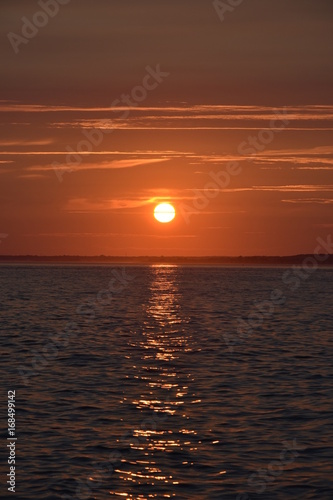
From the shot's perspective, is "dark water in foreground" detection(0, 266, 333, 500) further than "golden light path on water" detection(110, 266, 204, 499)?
No

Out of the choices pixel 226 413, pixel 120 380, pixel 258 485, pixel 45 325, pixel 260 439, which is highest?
pixel 45 325

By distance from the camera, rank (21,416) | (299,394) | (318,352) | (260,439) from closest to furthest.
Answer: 1. (260,439)
2. (21,416)
3. (299,394)
4. (318,352)

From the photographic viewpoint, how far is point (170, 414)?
26750 mm

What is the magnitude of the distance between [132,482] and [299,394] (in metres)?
11.5

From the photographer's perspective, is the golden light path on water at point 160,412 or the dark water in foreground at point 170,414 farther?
the golden light path on water at point 160,412

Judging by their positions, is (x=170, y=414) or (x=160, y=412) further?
(x=160, y=412)

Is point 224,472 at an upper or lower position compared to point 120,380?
lower

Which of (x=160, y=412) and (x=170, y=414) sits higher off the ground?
(x=160, y=412)

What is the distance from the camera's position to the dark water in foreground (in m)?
19.9

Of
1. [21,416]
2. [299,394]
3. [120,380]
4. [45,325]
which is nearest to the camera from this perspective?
[21,416]

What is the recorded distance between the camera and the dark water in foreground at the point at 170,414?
1989 centimetres

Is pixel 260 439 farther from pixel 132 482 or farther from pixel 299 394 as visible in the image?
pixel 299 394

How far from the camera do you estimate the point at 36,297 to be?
9656 centimetres

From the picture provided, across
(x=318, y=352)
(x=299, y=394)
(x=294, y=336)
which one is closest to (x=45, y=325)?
(x=294, y=336)
